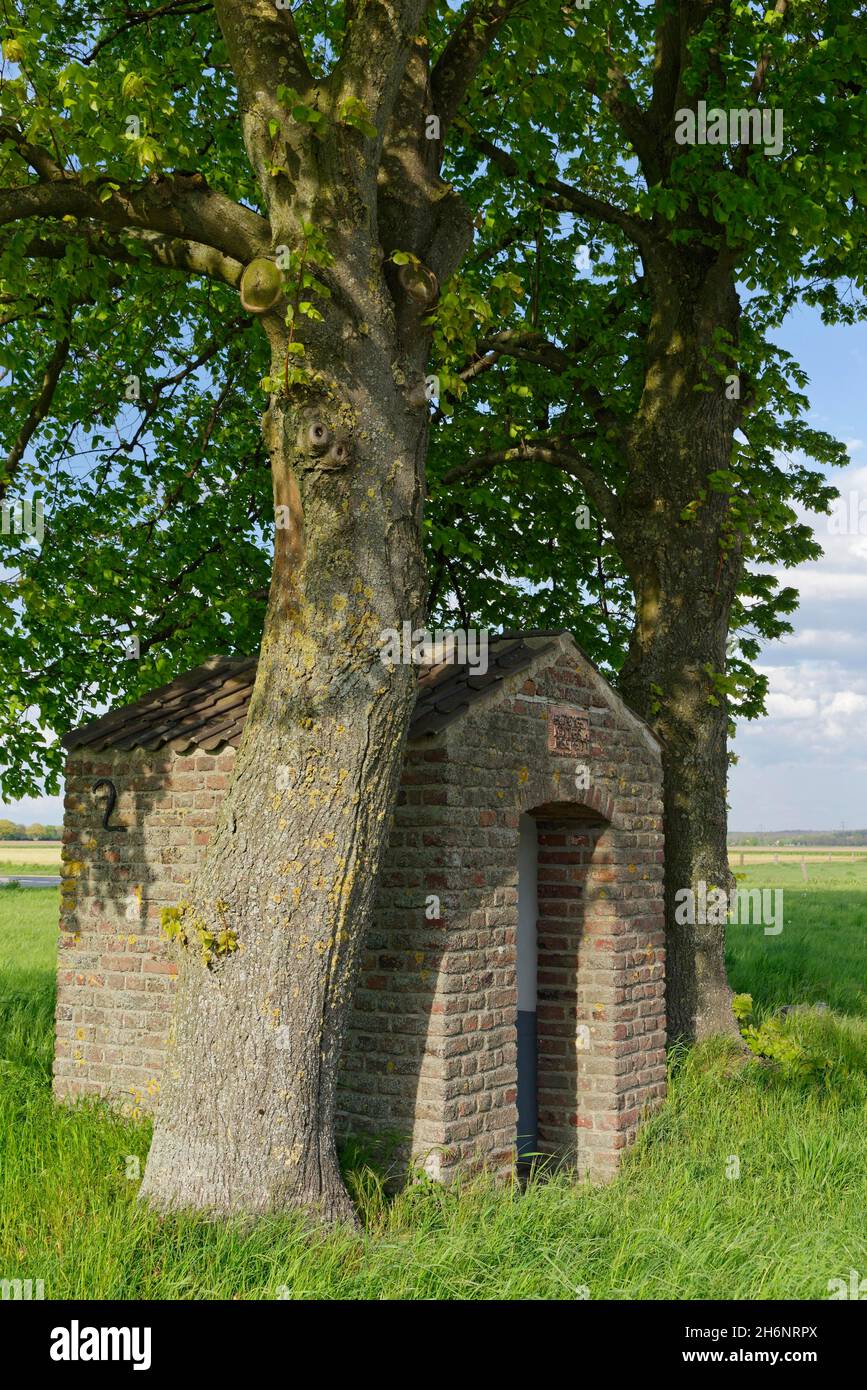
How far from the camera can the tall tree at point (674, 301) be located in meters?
9.59

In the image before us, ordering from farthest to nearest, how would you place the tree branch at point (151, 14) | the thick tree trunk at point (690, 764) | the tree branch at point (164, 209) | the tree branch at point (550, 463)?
1. the tree branch at point (550, 463)
2. the thick tree trunk at point (690, 764)
3. the tree branch at point (151, 14)
4. the tree branch at point (164, 209)

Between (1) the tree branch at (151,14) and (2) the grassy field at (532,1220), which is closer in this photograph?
(2) the grassy field at (532,1220)

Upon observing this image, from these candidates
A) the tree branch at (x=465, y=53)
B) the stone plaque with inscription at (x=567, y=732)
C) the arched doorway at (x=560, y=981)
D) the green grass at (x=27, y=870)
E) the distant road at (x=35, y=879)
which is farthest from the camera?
the green grass at (x=27, y=870)

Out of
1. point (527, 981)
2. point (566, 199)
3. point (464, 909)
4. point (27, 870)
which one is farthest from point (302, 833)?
point (27, 870)

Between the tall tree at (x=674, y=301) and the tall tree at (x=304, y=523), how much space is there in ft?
7.78

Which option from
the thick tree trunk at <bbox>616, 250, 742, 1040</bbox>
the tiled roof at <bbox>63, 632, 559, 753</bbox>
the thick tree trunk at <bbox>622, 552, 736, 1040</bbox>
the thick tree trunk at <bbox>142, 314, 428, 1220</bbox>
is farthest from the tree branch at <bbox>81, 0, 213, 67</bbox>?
the thick tree trunk at <bbox>622, 552, 736, 1040</bbox>

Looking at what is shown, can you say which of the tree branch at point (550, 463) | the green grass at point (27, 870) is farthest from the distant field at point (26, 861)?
the tree branch at point (550, 463)

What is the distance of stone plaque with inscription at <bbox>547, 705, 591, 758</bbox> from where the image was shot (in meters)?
7.53

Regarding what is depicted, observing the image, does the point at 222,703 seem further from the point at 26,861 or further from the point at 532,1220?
Result: the point at 26,861

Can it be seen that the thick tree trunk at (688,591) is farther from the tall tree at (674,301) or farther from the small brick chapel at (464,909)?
the small brick chapel at (464,909)

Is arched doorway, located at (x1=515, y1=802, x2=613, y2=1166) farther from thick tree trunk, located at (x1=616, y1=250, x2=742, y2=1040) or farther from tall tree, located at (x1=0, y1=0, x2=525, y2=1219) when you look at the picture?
tall tree, located at (x1=0, y1=0, x2=525, y2=1219)

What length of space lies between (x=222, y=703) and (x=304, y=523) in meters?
2.34

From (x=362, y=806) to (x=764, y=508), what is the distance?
6.25 metres

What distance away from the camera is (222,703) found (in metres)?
7.97
